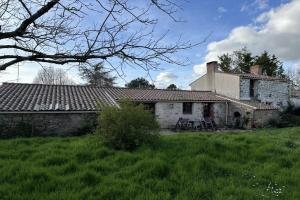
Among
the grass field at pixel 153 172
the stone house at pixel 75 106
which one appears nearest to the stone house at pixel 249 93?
the stone house at pixel 75 106

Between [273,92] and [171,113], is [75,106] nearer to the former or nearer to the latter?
[171,113]

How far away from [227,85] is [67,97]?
17.0m

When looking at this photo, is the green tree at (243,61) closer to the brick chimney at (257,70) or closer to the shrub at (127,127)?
the brick chimney at (257,70)

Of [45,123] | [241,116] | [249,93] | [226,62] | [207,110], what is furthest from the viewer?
[226,62]

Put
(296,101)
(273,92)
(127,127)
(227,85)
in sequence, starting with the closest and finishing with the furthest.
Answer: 1. (127,127)
2. (227,85)
3. (273,92)
4. (296,101)

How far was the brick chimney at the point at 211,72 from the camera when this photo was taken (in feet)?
107

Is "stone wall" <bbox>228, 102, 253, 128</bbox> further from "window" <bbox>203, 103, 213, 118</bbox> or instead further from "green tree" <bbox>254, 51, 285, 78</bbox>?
"green tree" <bbox>254, 51, 285, 78</bbox>

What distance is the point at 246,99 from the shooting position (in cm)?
3006

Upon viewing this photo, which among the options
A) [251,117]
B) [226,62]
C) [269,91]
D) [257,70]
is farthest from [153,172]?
[226,62]

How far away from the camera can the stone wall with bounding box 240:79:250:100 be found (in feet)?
97.2

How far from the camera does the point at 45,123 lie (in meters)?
17.8

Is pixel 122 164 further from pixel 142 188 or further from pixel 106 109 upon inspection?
pixel 106 109

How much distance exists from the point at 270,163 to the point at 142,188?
4406 millimetres

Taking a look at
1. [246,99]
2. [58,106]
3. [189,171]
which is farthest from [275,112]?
[189,171]
